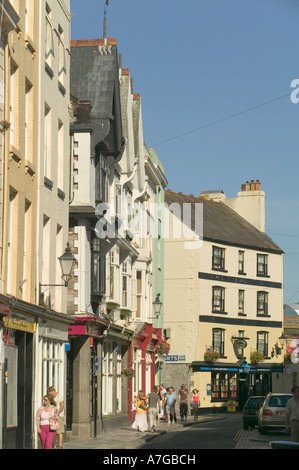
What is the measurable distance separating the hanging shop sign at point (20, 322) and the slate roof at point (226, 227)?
41.2 m

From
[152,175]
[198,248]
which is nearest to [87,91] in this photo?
[152,175]

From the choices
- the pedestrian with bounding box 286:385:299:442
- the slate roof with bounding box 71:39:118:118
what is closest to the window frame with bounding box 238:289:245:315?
the slate roof with bounding box 71:39:118:118

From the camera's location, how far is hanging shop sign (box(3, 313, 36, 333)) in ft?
70.2

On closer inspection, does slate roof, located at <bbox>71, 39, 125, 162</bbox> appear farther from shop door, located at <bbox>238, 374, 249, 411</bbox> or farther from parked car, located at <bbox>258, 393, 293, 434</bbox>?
shop door, located at <bbox>238, 374, 249, 411</bbox>

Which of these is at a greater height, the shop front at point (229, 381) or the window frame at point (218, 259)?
the window frame at point (218, 259)

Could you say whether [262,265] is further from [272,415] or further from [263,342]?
[272,415]

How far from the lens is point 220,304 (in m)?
65.6

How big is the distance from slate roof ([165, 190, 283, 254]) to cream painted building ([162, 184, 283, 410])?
98 millimetres

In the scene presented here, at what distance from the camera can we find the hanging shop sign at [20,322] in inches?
843

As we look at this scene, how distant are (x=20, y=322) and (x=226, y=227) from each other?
48056 mm

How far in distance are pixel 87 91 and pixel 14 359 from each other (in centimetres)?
1563

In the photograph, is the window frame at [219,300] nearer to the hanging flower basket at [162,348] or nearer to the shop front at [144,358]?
the shop front at [144,358]

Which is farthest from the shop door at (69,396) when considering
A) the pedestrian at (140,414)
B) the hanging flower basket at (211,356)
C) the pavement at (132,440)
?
the hanging flower basket at (211,356)

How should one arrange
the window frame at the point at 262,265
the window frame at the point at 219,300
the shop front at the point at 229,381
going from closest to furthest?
the shop front at the point at 229,381
the window frame at the point at 219,300
the window frame at the point at 262,265
